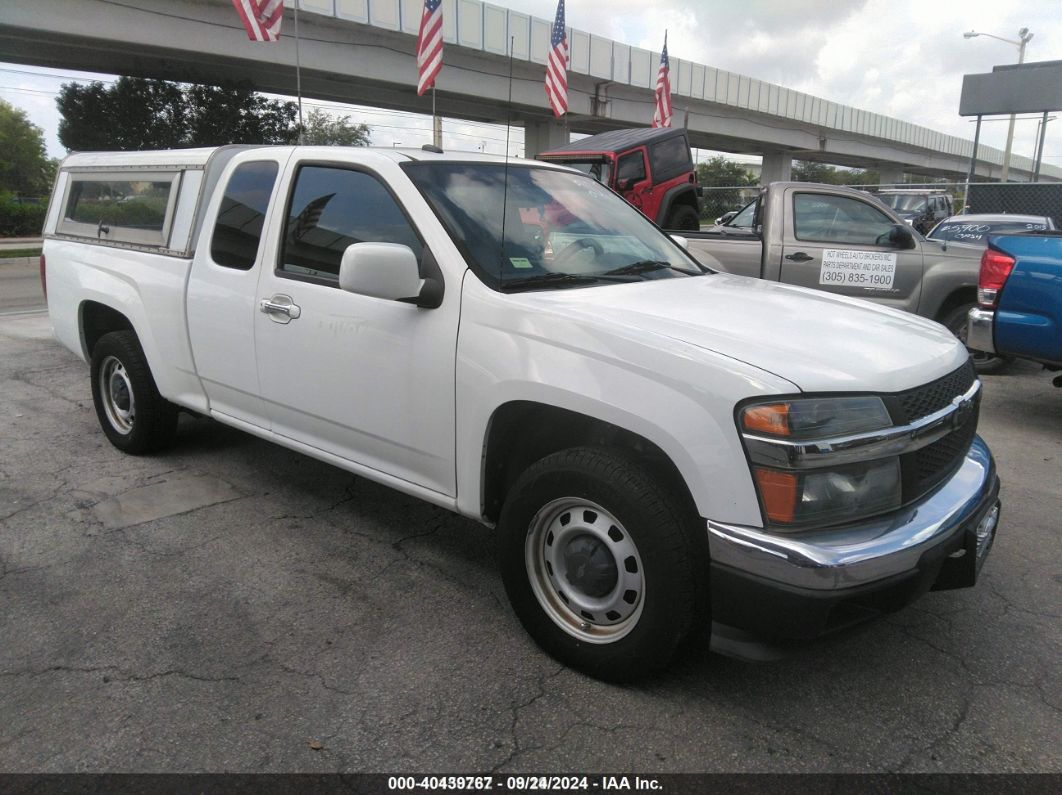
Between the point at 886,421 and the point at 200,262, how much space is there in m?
3.37

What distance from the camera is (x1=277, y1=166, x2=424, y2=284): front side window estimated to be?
3309 millimetres

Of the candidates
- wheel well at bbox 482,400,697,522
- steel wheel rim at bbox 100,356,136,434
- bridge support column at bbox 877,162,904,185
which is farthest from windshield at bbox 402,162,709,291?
bridge support column at bbox 877,162,904,185

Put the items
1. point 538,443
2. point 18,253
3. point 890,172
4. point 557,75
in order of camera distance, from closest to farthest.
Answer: point 538,443 → point 557,75 → point 18,253 → point 890,172

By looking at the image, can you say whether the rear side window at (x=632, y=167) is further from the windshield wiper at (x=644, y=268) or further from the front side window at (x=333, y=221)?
the front side window at (x=333, y=221)

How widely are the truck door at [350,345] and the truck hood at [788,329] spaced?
52 centimetres

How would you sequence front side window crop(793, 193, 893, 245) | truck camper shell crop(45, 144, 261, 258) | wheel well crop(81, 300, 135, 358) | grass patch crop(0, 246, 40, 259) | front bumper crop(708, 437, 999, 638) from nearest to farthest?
front bumper crop(708, 437, 999, 638) → truck camper shell crop(45, 144, 261, 258) → wheel well crop(81, 300, 135, 358) → front side window crop(793, 193, 893, 245) → grass patch crop(0, 246, 40, 259)

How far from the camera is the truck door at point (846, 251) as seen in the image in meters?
7.53

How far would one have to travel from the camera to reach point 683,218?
49.0 ft

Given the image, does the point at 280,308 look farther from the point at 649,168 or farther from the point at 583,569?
the point at 649,168

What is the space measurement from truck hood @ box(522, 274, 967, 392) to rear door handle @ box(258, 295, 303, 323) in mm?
1225

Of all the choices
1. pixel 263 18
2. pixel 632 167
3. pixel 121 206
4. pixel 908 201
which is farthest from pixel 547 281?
pixel 908 201

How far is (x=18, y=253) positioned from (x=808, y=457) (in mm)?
24420

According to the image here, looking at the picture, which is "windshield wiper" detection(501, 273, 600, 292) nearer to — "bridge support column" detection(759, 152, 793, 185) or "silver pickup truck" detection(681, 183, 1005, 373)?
"silver pickup truck" detection(681, 183, 1005, 373)
